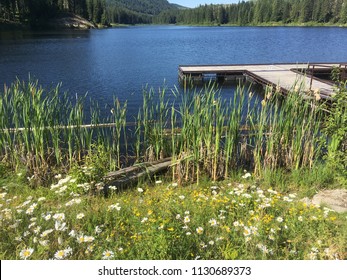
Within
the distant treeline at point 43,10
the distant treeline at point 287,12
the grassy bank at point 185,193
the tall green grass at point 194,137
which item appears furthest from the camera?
the distant treeline at point 287,12

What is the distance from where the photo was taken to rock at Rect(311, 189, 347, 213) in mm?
5470

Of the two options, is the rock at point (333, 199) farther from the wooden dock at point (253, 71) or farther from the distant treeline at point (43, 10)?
the distant treeline at point (43, 10)

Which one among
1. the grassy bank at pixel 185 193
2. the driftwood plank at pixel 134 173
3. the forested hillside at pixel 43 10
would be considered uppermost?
the forested hillside at pixel 43 10

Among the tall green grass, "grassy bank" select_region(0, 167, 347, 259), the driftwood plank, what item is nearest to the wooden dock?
the tall green grass

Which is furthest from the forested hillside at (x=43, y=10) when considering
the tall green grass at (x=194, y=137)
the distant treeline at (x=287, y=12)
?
the tall green grass at (x=194, y=137)

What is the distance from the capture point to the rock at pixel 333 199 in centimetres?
547

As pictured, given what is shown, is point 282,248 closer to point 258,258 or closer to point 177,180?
point 258,258

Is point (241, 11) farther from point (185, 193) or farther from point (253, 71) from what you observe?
point (185, 193)

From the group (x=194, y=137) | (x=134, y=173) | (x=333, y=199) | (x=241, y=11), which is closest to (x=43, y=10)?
(x=241, y=11)

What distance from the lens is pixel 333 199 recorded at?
5855mm

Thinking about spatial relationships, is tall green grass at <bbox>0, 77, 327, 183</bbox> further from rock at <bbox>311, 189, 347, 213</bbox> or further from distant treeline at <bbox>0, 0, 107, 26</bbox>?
distant treeline at <bbox>0, 0, 107, 26</bbox>

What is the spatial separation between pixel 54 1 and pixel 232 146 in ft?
399

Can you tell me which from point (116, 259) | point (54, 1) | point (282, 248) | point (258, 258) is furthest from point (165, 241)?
point (54, 1)

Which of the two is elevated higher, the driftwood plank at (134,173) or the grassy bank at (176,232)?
the grassy bank at (176,232)
